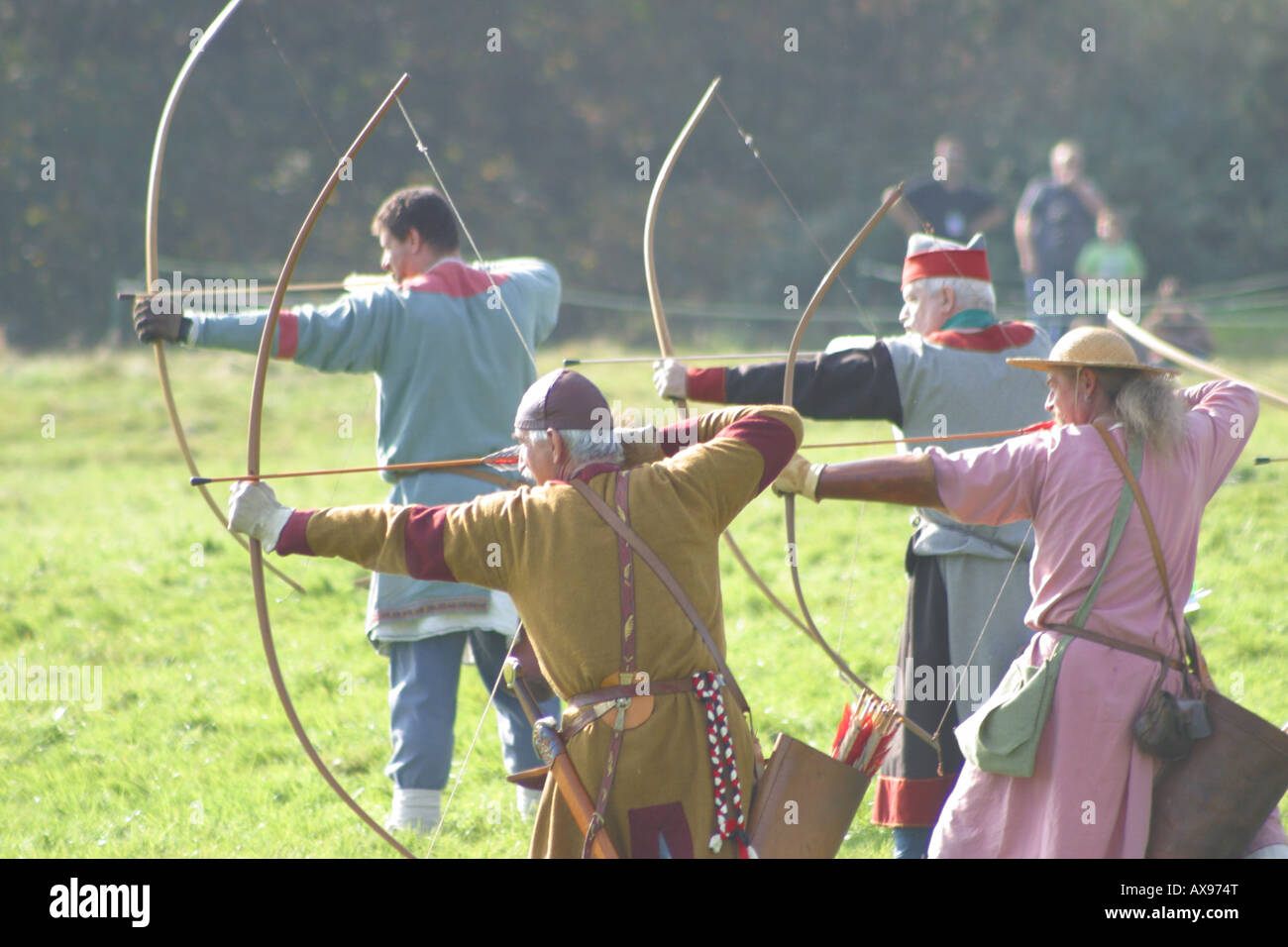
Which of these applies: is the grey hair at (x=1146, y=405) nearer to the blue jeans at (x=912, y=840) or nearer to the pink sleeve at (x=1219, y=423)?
the pink sleeve at (x=1219, y=423)

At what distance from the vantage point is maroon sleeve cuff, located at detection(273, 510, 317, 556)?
109 inches

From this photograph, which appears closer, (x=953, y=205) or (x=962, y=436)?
(x=962, y=436)

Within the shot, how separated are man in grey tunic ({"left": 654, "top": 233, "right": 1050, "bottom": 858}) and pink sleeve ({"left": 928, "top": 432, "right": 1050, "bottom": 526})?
693mm

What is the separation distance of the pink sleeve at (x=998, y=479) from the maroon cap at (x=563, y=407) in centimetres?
65

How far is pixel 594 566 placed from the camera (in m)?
2.69

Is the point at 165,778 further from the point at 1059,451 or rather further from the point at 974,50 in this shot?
the point at 974,50

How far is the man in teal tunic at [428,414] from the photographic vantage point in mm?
4141

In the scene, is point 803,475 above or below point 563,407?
below

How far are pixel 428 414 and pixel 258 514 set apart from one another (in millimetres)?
1401

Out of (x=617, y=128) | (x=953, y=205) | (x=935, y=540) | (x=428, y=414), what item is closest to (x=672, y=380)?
(x=935, y=540)

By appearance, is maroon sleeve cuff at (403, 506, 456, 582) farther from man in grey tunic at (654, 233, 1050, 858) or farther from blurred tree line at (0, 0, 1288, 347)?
blurred tree line at (0, 0, 1288, 347)

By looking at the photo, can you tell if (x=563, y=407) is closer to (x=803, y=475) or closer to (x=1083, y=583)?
(x=803, y=475)

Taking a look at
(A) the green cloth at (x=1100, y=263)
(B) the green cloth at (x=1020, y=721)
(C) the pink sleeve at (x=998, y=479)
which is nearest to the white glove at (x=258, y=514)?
(C) the pink sleeve at (x=998, y=479)

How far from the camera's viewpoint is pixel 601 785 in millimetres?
2736
